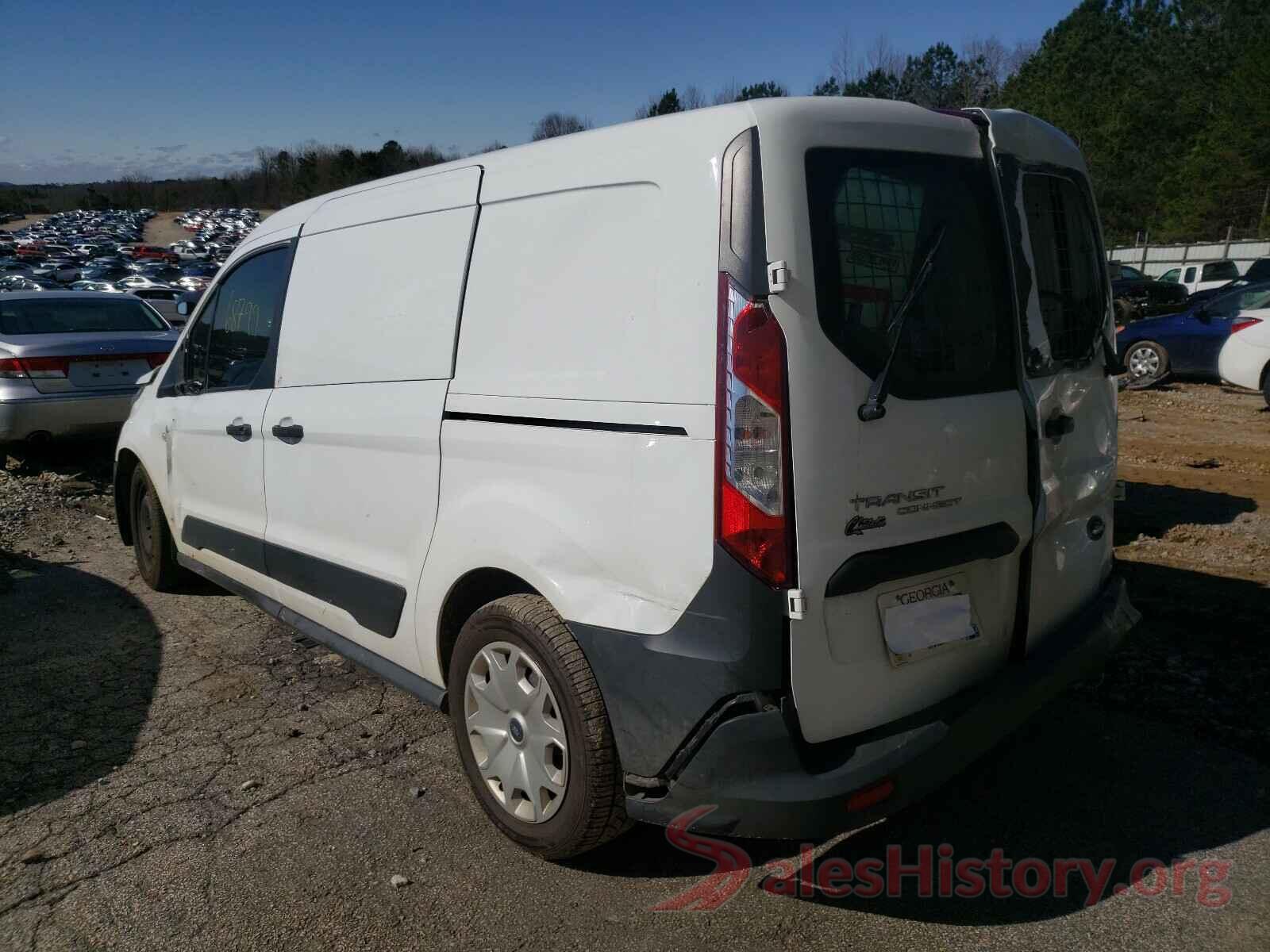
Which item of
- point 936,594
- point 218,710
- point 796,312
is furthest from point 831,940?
point 218,710

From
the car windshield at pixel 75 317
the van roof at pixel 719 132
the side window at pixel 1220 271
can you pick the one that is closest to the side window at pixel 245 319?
the van roof at pixel 719 132

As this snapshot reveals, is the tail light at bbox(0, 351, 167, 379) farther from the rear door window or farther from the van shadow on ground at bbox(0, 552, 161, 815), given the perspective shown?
the rear door window

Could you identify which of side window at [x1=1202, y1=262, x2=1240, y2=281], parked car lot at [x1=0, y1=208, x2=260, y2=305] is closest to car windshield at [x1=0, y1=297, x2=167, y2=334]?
parked car lot at [x1=0, y1=208, x2=260, y2=305]

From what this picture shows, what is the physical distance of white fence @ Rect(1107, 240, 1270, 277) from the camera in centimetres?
3997

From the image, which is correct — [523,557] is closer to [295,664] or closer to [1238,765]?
[295,664]

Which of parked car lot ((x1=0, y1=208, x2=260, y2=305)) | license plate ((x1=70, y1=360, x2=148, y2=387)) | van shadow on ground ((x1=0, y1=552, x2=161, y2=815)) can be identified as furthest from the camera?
parked car lot ((x1=0, y1=208, x2=260, y2=305))

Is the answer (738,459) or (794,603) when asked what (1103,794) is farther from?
(738,459)

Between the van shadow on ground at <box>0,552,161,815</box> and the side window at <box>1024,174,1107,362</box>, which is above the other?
the side window at <box>1024,174,1107,362</box>

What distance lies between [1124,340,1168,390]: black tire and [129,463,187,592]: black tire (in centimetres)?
1292

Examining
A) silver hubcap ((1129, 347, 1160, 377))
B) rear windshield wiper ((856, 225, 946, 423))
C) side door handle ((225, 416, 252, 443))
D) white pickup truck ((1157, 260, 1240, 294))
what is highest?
white pickup truck ((1157, 260, 1240, 294))

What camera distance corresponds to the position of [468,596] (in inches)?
125

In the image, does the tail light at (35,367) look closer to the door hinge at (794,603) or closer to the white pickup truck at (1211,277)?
the door hinge at (794,603)

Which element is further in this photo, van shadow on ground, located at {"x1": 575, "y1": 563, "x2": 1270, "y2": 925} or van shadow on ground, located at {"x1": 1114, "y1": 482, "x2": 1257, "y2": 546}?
van shadow on ground, located at {"x1": 1114, "y1": 482, "x2": 1257, "y2": 546}

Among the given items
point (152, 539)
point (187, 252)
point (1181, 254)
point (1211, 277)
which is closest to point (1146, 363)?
point (152, 539)
